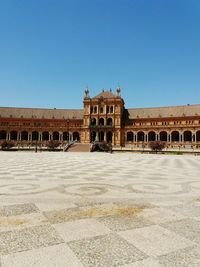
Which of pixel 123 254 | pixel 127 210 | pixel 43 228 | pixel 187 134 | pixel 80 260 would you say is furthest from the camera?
pixel 187 134

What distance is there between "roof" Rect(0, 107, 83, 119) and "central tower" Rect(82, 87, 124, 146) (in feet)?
27.5

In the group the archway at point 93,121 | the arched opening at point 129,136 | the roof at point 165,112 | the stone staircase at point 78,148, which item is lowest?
the stone staircase at point 78,148

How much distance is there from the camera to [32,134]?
9106 centimetres

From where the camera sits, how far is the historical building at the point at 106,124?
80.4 metres

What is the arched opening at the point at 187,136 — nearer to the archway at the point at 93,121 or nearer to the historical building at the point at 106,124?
the historical building at the point at 106,124

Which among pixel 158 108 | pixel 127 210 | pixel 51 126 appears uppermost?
pixel 158 108

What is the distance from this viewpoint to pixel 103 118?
87.1 metres

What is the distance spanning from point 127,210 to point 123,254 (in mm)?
2573

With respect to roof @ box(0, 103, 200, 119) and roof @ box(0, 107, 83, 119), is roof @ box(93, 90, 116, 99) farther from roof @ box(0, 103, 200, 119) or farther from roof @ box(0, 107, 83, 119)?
roof @ box(0, 107, 83, 119)

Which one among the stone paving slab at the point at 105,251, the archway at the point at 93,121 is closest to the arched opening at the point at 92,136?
the archway at the point at 93,121

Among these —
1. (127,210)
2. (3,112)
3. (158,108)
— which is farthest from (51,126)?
(127,210)

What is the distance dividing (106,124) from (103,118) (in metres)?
2.60

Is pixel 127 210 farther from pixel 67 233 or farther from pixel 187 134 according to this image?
pixel 187 134

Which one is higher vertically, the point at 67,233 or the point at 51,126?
the point at 51,126
